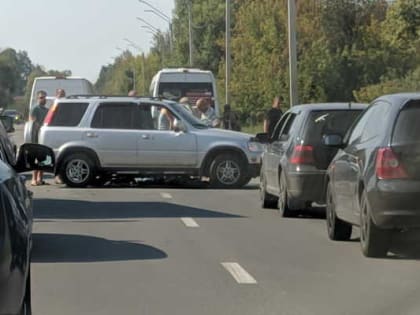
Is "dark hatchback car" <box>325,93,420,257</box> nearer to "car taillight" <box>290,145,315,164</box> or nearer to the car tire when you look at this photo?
"car taillight" <box>290,145,315,164</box>

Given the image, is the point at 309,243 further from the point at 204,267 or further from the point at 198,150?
the point at 198,150

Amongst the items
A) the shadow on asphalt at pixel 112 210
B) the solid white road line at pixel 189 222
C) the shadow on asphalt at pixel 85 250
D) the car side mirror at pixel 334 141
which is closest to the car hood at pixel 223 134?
the shadow on asphalt at pixel 112 210

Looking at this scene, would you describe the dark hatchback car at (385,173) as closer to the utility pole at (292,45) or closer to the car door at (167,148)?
the car door at (167,148)

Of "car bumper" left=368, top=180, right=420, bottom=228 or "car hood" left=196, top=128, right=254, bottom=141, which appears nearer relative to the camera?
"car bumper" left=368, top=180, right=420, bottom=228

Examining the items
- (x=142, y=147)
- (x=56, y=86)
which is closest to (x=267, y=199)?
(x=142, y=147)

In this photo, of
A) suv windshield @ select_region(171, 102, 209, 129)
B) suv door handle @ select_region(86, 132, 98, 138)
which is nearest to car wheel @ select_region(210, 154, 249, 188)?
suv windshield @ select_region(171, 102, 209, 129)

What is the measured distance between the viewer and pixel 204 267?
10.7 meters

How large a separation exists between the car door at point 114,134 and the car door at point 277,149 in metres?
5.32

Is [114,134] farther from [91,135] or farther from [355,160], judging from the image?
[355,160]

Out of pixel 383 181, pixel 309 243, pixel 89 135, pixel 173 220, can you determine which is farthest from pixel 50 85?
pixel 383 181

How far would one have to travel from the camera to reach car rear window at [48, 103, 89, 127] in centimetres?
2217

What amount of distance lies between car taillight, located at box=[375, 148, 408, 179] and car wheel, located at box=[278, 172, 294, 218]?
4610 millimetres

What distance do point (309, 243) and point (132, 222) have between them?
328 cm

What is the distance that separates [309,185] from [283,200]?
992 mm
